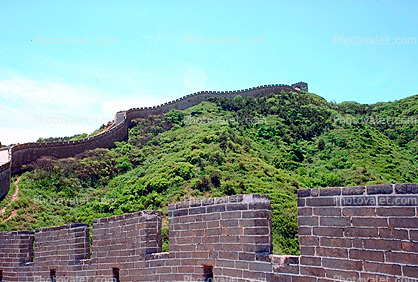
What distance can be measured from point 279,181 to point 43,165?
1734 centimetres

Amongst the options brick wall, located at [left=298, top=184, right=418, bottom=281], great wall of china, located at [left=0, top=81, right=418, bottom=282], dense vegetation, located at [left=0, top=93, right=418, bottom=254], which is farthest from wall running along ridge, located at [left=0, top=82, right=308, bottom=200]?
brick wall, located at [left=298, top=184, right=418, bottom=281]

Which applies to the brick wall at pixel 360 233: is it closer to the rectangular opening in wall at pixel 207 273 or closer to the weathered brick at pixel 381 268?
the weathered brick at pixel 381 268

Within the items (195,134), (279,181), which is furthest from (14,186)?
(279,181)

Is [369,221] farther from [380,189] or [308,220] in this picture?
[308,220]

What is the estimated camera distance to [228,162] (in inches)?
1090

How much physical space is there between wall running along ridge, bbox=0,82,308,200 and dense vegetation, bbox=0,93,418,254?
1005 millimetres

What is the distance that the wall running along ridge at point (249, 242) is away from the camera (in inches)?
175

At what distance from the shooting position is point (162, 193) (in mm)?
24703

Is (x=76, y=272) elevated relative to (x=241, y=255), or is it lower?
lower

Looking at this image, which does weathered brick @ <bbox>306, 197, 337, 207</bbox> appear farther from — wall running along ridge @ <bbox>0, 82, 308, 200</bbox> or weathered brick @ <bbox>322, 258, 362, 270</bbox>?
wall running along ridge @ <bbox>0, 82, 308, 200</bbox>

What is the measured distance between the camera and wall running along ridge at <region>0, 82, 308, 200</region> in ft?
101

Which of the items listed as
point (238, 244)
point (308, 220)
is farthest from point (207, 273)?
point (308, 220)

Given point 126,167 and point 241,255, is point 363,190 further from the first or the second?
point 126,167

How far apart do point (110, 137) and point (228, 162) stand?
15.4 metres
